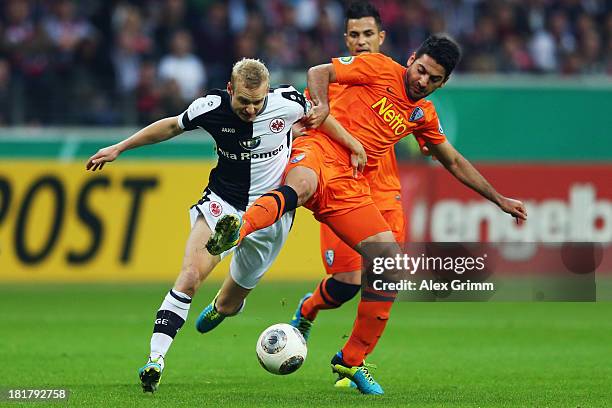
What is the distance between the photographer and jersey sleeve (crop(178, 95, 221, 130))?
7.42 meters

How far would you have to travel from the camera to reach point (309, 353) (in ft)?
32.4

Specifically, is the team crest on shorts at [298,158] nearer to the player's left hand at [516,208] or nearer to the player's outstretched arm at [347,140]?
the player's outstretched arm at [347,140]

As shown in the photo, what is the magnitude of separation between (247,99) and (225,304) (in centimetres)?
176

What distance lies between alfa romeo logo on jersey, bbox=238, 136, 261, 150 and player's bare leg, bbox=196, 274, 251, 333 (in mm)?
1062

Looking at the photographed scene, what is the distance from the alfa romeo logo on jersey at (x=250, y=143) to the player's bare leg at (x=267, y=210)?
0.95 ft

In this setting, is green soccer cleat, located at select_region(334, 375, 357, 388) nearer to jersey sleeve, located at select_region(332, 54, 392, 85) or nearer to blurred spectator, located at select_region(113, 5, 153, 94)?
jersey sleeve, located at select_region(332, 54, 392, 85)

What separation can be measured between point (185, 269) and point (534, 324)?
5.97 meters

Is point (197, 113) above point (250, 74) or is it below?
below

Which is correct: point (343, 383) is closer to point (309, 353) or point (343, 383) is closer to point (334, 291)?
point (334, 291)

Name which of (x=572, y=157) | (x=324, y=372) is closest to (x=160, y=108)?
(x=572, y=157)

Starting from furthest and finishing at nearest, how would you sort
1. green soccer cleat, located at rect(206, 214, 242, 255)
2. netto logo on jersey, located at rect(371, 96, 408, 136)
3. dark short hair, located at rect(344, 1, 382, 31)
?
dark short hair, located at rect(344, 1, 382, 31), netto logo on jersey, located at rect(371, 96, 408, 136), green soccer cleat, located at rect(206, 214, 242, 255)

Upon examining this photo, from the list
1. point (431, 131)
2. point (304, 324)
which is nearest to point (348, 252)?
point (304, 324)

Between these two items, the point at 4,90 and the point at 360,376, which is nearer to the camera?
the point at 360,376

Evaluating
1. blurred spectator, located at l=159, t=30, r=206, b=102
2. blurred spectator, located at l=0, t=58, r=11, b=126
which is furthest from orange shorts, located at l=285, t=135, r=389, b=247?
blurred spectator, located at l=0, t=58, r=11, b=126
